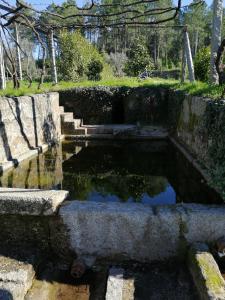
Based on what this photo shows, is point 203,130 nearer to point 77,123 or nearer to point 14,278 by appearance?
point 14,278

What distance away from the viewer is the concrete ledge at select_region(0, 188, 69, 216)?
3.21m

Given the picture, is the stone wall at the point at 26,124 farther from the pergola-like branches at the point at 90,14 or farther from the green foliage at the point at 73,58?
the green foliage at the point at 73,58

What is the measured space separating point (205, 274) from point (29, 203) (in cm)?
178

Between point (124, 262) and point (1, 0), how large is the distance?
2855 mm

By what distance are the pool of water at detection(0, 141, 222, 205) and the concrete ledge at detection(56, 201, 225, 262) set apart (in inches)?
44.4

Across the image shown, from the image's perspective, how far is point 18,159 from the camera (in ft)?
21.0

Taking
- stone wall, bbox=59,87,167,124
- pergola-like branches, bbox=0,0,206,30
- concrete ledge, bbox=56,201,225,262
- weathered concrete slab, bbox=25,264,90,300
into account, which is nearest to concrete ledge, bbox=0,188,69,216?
concrete ledge, bbox=56,201,225,262

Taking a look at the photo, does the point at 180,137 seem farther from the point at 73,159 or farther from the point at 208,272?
the point at 208,272

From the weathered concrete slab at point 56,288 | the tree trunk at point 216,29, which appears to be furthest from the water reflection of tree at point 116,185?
the tree trunk at point 216,29

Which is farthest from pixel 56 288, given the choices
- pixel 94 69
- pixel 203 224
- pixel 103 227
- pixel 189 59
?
pixel 94 69

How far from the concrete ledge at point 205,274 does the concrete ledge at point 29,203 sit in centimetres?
142

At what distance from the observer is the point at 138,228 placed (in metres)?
3.20

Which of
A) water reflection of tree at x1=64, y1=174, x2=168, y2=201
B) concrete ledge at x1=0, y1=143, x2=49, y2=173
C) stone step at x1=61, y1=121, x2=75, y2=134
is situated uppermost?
stone step at x1=61, y1=121, x2=75, y2=134

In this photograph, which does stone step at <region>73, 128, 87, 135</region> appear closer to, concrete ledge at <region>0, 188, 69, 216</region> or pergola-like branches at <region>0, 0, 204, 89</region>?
pergola-like branches at <region>0, 0, 204, 89</region>
